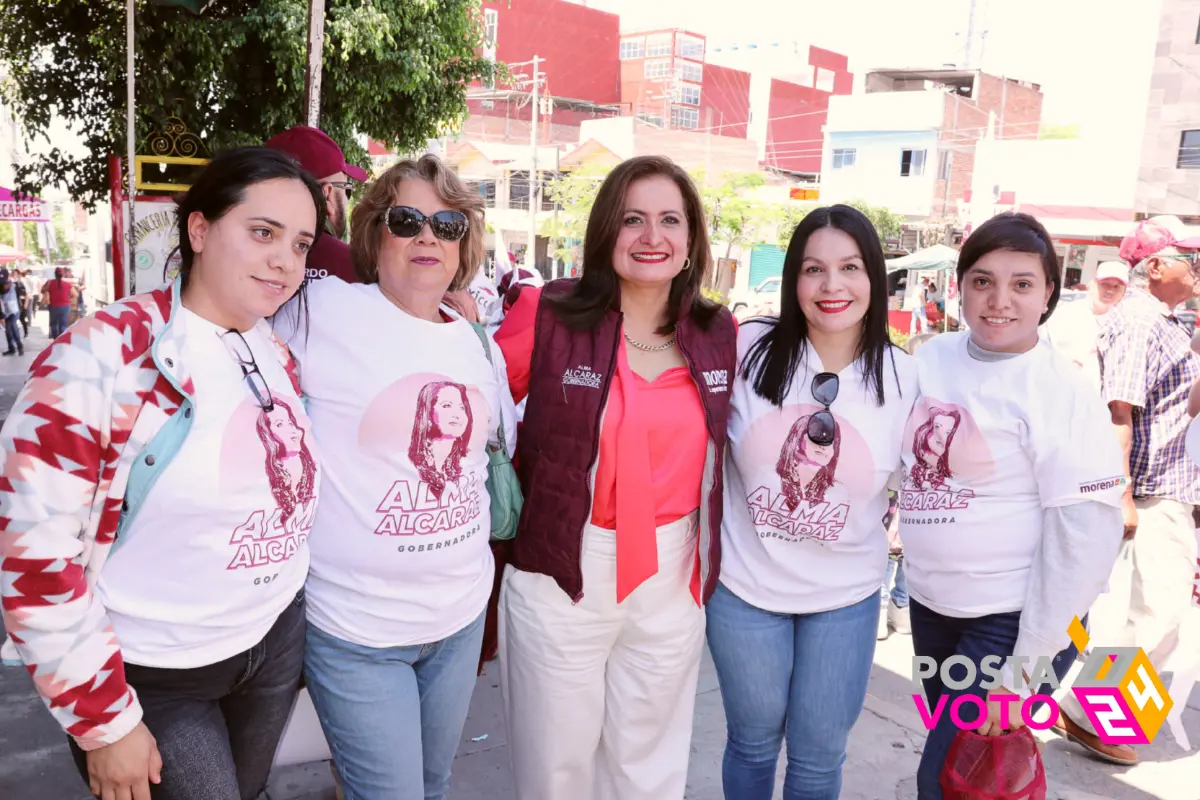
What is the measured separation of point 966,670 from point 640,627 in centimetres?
91

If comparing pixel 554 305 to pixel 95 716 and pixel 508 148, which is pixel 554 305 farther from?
pixel 508 148

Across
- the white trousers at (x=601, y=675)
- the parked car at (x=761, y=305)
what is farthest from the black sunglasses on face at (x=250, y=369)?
the parked car at (x=761, y=305)

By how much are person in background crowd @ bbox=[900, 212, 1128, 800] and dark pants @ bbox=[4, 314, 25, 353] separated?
17721mm

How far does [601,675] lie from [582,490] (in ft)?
1.84

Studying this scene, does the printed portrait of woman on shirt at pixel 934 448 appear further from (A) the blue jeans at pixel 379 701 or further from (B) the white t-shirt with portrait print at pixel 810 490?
(A) the blue jeans at pixel 379 701

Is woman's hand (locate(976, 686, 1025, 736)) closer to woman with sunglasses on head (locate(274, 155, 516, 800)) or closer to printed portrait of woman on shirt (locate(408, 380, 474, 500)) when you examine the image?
woman with sunglasses on head (locate(274, 155, 516, 800))

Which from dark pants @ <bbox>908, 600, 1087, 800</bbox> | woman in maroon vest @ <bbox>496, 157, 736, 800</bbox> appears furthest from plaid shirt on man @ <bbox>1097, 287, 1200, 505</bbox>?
woman in maroon vest @ <bbox>496, 157, 736, 800</bbox>

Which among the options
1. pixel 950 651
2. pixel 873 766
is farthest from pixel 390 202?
pixel 873 766

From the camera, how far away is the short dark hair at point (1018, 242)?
2.42 m

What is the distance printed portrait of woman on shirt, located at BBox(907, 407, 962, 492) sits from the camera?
93.2 inches

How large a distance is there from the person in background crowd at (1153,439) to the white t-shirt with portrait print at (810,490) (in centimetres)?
165

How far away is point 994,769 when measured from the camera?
225 cm

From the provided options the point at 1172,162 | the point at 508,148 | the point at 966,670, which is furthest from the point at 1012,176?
the point at 966,670

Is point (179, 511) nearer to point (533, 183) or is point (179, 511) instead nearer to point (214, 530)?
point (214, 530)
